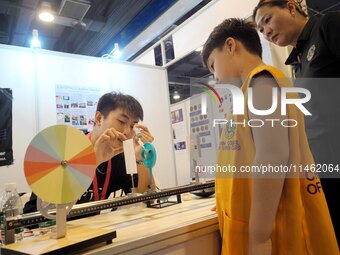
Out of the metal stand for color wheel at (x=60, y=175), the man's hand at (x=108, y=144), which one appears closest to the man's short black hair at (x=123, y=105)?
the man's hand at (x=108, y=144)

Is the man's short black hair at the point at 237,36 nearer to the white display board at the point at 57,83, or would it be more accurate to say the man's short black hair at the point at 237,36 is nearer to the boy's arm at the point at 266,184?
the boy's arm at the point at 266,184

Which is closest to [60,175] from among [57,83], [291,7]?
[291,7]

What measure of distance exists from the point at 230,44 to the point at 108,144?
872mm

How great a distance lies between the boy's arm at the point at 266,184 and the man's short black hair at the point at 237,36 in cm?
31

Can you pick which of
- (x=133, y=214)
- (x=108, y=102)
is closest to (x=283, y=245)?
(x=133, y=214)

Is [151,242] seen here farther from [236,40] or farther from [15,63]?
[15,63]

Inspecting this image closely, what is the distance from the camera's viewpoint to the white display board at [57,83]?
7.45 ft

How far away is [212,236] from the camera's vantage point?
0.89 m

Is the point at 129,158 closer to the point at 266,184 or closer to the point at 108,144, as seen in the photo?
the point at 108,144

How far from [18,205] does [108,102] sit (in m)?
0.99

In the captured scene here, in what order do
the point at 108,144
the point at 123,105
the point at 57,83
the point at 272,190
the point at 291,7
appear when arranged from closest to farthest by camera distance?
the point at 272,190 < the point at 291,7 < the point at 108,144 < the point at 123,105 < the point at 57,83

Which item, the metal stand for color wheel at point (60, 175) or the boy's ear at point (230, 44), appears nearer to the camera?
the metal stand for color wheel at point (60, 175)

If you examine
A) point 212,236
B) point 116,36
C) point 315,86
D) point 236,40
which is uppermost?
point 116,36

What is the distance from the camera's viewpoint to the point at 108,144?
1499 millimetres
